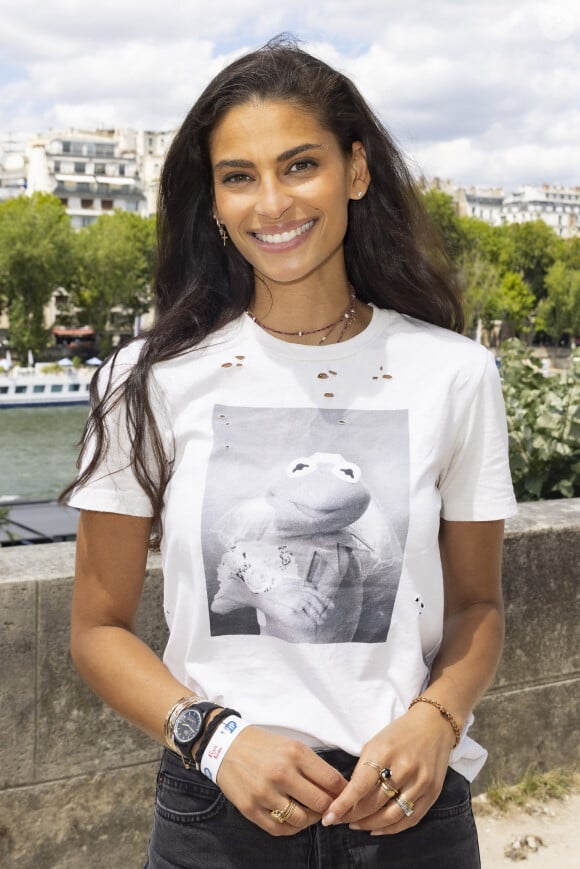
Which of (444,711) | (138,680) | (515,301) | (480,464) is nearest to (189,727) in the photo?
(138,680)

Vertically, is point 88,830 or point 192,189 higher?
point 192,189

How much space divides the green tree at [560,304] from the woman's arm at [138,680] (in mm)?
63673

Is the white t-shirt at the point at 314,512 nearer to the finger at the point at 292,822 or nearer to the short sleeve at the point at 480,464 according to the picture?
the short sleeve at the point at 480,464

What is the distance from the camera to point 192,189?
178 cm

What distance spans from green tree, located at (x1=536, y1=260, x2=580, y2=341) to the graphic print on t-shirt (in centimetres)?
6362

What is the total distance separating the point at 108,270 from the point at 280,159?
5425 cm

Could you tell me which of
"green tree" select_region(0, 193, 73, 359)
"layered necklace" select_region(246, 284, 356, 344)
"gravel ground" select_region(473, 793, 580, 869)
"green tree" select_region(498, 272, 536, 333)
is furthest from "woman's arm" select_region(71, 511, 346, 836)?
"green tree" select_region(498, 272, 536, 333)

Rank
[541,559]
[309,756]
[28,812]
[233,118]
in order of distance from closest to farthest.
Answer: [309,756] < [233,118] < [28,812] < [541,559]

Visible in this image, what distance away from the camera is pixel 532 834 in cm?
300

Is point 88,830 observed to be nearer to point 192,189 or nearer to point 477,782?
point 477,782

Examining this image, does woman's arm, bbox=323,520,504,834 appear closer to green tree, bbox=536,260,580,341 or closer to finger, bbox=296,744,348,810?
finger, bbox=296,744,348,810

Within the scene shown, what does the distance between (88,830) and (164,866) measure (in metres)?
1.20

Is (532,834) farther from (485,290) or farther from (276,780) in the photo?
(485,290)

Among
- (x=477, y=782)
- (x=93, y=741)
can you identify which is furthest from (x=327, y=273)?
(x=477, y=782)
